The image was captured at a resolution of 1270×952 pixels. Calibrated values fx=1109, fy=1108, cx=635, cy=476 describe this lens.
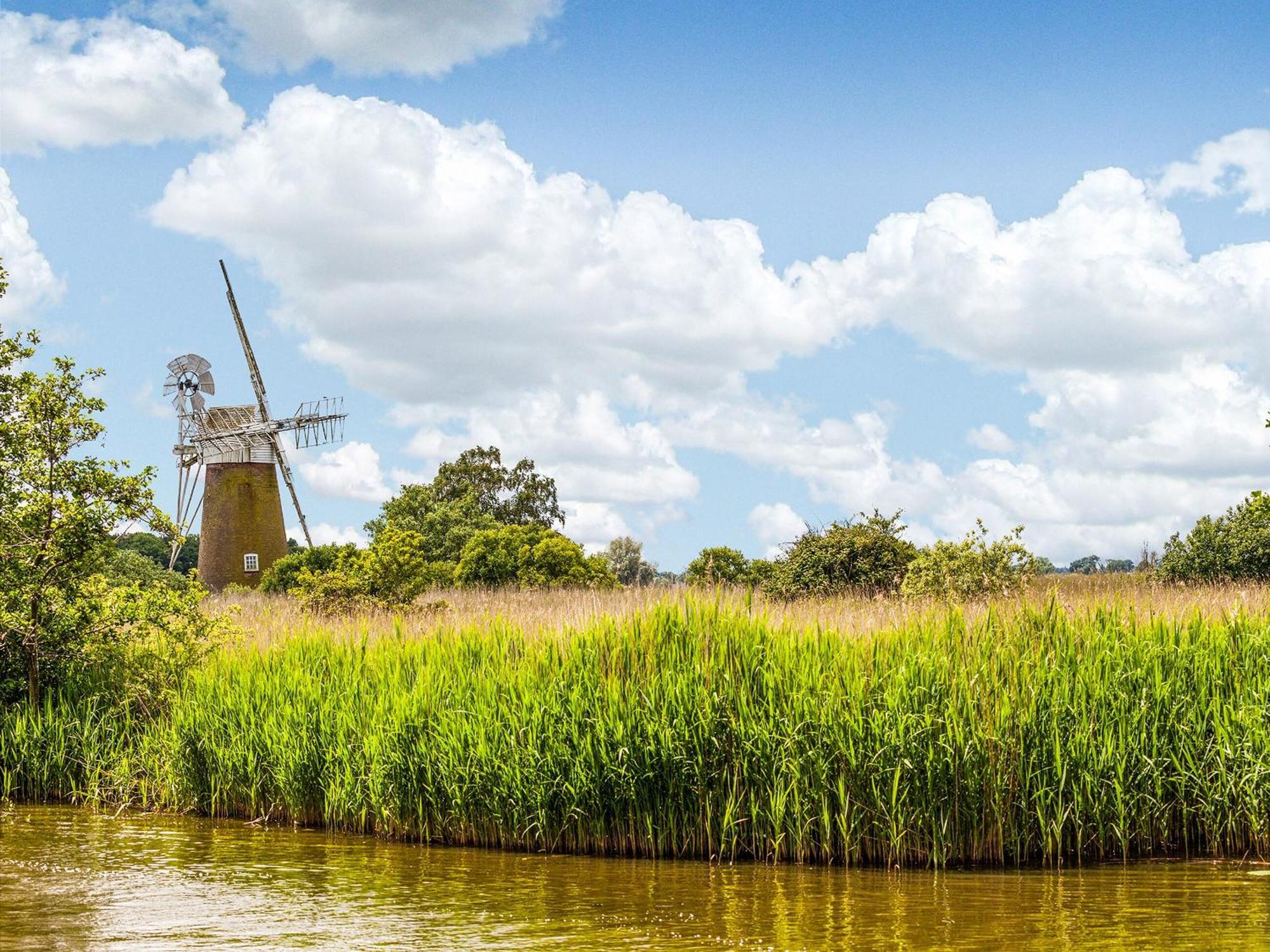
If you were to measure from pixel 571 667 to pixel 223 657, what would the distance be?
528cm

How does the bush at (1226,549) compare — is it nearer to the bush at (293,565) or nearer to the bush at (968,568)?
the bush at (968,568)

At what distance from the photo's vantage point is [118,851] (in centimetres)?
840

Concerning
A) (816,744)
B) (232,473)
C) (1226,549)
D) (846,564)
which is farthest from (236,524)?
(816,744)

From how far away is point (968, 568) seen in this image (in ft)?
56.5

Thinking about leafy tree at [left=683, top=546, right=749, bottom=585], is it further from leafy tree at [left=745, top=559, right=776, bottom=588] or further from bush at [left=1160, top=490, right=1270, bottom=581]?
bush at [left=1160, top=490, right=1270, bottom=581]

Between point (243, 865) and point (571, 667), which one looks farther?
point (571, 667)

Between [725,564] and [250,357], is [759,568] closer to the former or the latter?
[725,564]

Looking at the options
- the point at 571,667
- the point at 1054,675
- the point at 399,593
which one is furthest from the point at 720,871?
the point at 399,593

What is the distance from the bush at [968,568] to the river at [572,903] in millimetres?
9268

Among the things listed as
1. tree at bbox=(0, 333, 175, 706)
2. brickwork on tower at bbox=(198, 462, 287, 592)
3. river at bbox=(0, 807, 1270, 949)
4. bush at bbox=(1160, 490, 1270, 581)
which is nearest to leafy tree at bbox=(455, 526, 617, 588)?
brickwork on tower at bbox=(198, 462, 287, 592)

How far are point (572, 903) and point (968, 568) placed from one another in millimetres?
12071

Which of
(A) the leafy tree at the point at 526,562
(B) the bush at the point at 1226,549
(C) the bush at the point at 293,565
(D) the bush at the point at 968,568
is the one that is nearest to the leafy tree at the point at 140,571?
(C) the bush at the point at 293,565

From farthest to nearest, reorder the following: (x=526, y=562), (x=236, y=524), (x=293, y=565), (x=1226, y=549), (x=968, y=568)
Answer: (x=236, y=524) < (x=293, y=565) < (x=526, y=562) < (x=1226, y=549) < (x=968, y=568)

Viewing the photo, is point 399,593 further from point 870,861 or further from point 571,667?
point 870,861
